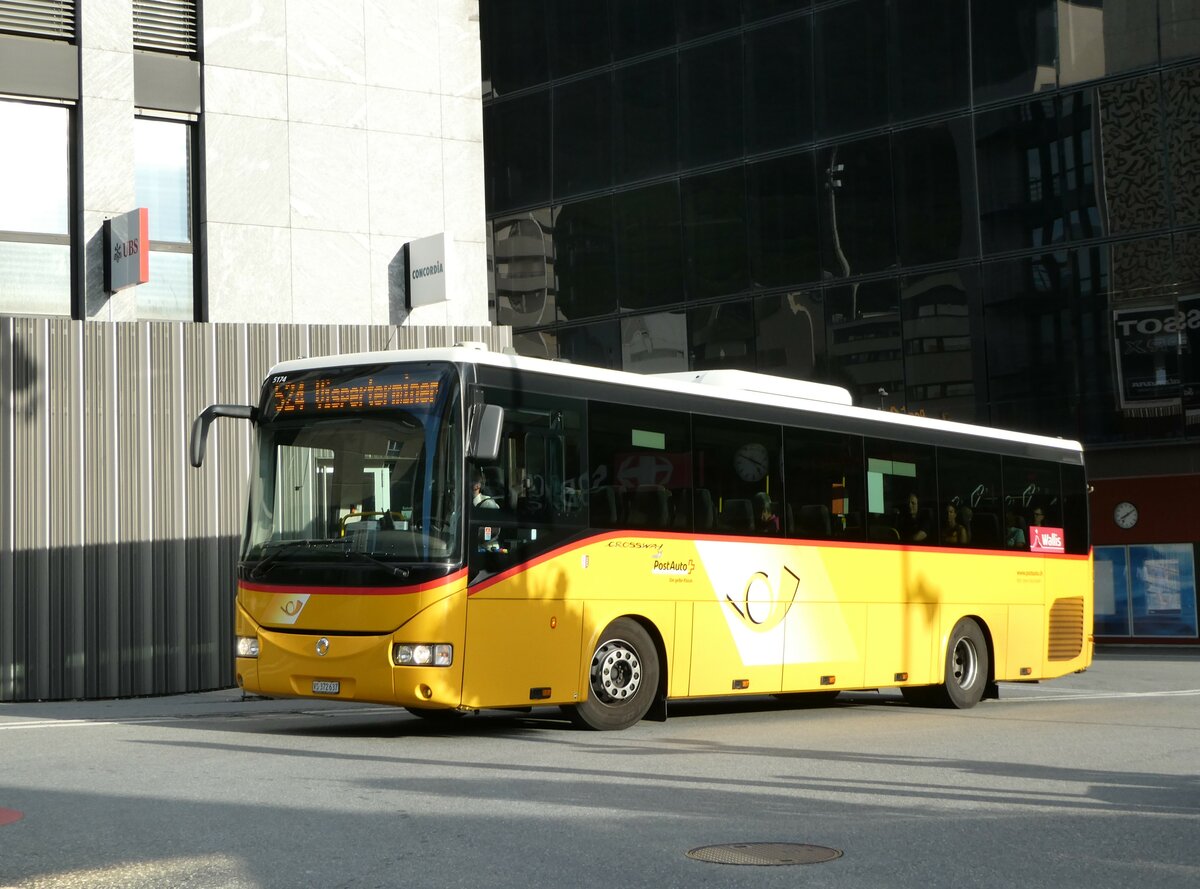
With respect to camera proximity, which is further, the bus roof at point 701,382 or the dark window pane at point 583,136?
the dark window pane at point 583,136

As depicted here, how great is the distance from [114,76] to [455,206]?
18.0 feet

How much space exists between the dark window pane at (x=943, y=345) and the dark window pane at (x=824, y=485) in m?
17.1

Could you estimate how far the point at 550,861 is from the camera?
690 centimetres

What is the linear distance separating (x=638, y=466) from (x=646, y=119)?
25265mm

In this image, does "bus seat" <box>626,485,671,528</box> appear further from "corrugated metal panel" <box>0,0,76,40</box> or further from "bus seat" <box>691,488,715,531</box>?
"corrugated metal panel" <box>0,0,76,40</box>

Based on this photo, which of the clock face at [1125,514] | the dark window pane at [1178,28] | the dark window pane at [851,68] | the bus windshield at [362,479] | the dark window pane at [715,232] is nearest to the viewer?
the bus windshield at [362,479]

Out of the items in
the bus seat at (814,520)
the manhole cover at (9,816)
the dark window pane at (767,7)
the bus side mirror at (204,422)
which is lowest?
the manhole cover at (9,816)

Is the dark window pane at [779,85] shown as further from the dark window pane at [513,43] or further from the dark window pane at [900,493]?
the dark window pane at [900,493]

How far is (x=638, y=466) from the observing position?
13891 mm

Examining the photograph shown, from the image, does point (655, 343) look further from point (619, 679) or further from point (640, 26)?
point (619, 679)

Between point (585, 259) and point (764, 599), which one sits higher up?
point (585, 259)

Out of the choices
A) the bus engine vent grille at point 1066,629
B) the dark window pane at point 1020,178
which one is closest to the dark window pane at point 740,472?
the bus engine vent grille at point 1066,629

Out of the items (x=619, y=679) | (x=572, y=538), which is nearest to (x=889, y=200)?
(x=619, y=679)

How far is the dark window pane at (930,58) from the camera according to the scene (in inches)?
1309
